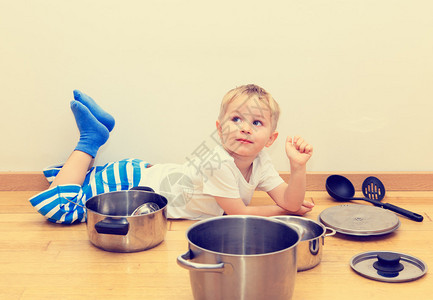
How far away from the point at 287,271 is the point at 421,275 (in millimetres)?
331

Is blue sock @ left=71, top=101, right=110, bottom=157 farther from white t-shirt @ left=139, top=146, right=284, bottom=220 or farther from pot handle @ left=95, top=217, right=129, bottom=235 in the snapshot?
pot handle @ left=95, top=217, right=129, bottom=235

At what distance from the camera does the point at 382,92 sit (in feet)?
4.77

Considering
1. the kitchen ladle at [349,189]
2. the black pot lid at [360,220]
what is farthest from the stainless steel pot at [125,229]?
the kitchen ladle at [349,189]

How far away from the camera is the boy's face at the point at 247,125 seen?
1118 millimetres

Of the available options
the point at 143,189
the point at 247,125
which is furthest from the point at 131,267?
the point at 247,125

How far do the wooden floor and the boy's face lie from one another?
251 millimetres

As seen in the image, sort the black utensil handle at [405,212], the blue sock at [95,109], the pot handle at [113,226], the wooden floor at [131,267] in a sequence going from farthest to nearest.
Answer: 1. the blue sock at [95,109]
2. the black utensil handle at [405,212]
3. the pot handle at [113,226]
4. the wooden floor at [131,267]

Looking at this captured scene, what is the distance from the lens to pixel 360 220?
3.72ft

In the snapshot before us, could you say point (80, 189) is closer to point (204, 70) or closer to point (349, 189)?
point (204, 70)

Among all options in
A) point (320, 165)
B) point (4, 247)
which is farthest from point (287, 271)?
point (320, 165)

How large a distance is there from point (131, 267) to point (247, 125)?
0.41 m

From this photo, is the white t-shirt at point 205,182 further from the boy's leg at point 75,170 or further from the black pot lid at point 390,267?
the black pot lid at point 390,267

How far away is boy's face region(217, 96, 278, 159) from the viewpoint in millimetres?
1118

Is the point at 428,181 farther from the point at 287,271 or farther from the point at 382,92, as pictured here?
the point at 287,271
